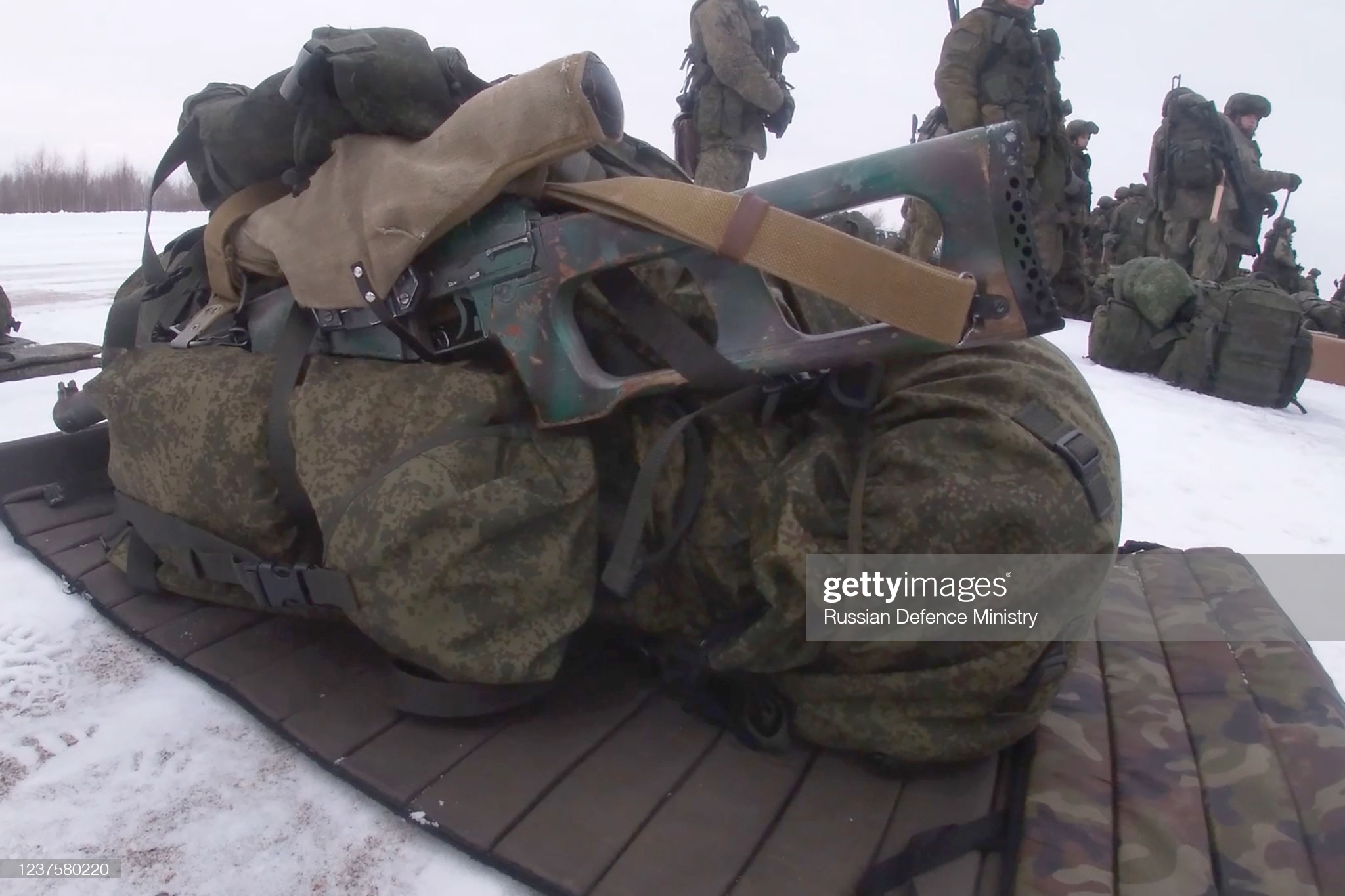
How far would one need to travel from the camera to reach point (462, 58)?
1464mm

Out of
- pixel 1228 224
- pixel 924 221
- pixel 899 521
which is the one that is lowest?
pixel 899 521

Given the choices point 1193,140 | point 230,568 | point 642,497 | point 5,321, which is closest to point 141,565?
point 230,568

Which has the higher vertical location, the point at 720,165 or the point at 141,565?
the point at 720,165

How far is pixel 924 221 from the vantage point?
11.0ft

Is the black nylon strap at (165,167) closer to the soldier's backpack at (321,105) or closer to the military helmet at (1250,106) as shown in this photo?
the soldier's backpack at (321,105)

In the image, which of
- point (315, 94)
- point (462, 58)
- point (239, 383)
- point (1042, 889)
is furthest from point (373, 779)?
point (462, 58)

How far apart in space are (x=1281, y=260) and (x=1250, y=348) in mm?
5931

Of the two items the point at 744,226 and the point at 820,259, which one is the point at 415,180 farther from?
the point at 820,259

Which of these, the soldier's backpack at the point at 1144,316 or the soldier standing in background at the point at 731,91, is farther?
the soldier standing in background at the point at 731,91

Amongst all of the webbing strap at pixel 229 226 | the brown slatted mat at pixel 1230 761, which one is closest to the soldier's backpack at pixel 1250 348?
the brown slatted mat at pixel 1230 761

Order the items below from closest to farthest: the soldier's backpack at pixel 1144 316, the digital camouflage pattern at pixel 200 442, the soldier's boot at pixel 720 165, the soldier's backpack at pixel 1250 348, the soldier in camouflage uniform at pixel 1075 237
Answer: the digital camouflage pattern at pixel 200 442 < the soldier's backpack at pixel 1250 348 < the soldier's backpack at pixel 1144 316 < the soldier's boot at pixel 720 165 < the soldier in camouflage uniform at pixel 1075 237

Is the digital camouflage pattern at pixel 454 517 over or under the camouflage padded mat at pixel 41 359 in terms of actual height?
over

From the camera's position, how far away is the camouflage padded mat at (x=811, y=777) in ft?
3.67

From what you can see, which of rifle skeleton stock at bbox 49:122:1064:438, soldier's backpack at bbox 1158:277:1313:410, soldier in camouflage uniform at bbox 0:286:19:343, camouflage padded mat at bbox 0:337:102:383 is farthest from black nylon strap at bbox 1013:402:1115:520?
soldier in camouflage uniform at bbox 0:286:19:343
